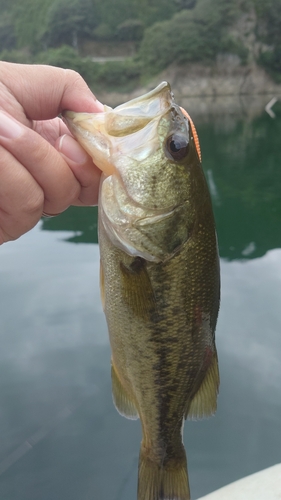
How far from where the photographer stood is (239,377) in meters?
3.78

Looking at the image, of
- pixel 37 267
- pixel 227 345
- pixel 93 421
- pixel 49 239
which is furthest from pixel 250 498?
pixel 49 239

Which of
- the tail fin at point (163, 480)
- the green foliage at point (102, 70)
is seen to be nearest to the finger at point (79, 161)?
the tail fin at point (163, 480)

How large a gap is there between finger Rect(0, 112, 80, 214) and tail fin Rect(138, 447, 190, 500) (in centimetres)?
114

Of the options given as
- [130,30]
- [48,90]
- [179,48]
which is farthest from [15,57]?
[48,90]

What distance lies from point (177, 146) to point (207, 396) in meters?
1.02

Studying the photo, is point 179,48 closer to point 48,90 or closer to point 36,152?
point 48,90

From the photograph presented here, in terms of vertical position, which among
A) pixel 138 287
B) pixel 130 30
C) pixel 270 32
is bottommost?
pixel 130 30

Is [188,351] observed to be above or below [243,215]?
above

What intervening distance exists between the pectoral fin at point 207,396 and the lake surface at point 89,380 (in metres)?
1.35

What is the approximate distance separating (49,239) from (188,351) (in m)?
5.24

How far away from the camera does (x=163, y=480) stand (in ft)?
6.00

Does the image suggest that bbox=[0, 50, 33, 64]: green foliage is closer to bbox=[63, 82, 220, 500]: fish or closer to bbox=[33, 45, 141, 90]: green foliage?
bbox=[33, 45, 141, 90]: green foliage

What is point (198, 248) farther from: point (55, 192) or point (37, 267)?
point (37, 267)

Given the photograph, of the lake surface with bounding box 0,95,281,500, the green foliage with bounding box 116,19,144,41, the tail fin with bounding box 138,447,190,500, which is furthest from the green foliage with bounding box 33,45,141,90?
the tail fin with bounding box 138,447,190,500
